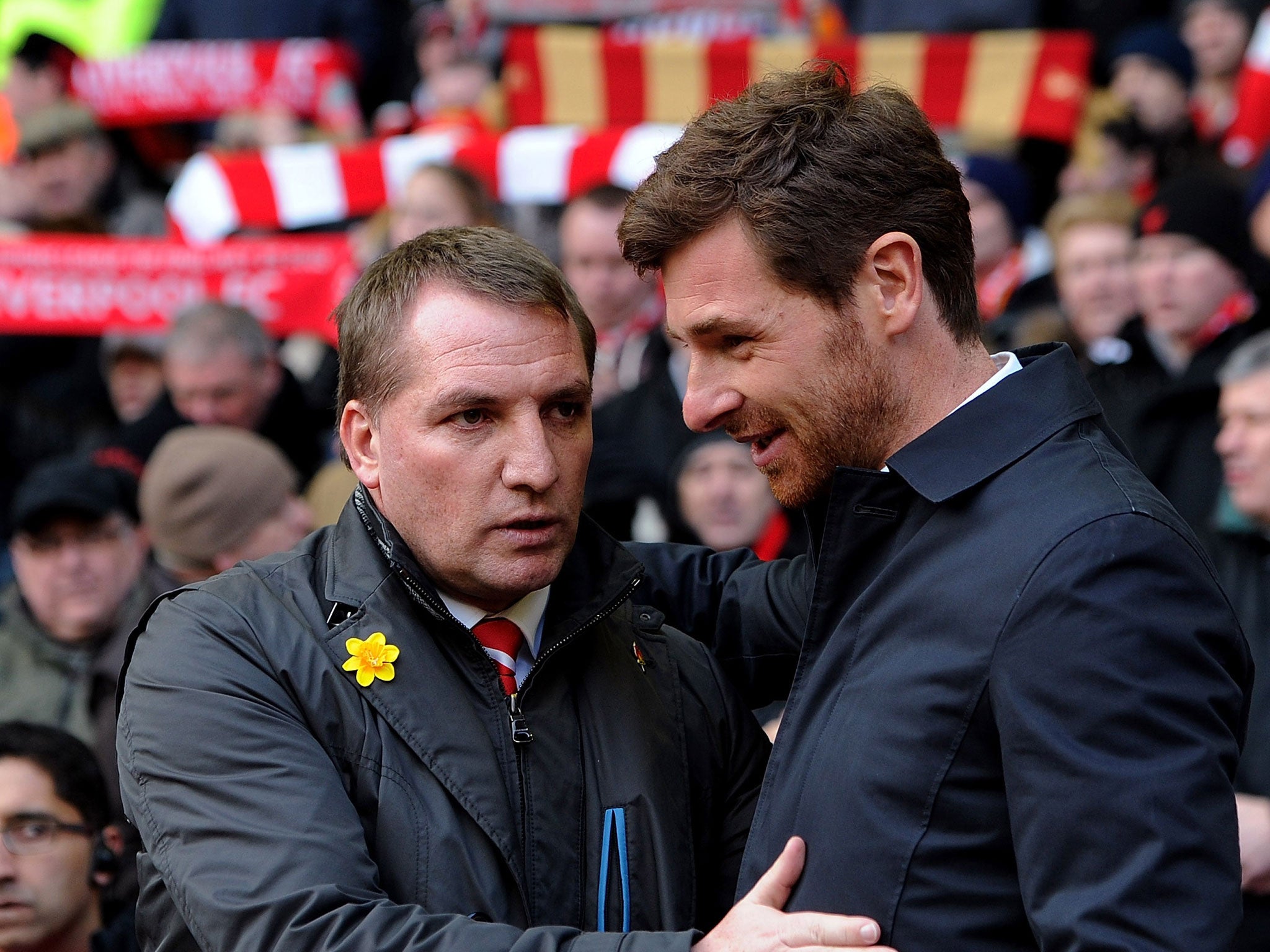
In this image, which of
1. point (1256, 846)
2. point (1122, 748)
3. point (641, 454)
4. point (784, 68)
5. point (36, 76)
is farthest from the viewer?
point (36, 76)

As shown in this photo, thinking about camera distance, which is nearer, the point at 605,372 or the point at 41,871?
the point at 41,871

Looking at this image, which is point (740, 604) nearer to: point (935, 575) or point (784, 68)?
point (935, 575)

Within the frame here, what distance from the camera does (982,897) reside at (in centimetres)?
219

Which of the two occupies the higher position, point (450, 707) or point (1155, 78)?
point (1155, 78)

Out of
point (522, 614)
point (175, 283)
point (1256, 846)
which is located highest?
point (522, 614)

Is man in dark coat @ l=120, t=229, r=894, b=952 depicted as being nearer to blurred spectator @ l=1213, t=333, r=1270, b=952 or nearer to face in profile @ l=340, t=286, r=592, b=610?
face in profile @ l=340, t=286, r=592, b=610

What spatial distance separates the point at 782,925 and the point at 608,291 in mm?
4205

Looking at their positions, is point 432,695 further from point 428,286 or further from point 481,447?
point 428,286

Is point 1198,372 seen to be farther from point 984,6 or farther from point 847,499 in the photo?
point 984,6

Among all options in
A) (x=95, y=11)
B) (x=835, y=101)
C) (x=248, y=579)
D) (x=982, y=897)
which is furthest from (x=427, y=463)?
(x=95, y=11)

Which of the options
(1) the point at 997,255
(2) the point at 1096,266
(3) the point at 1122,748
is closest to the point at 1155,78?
(1) the point at 997,255

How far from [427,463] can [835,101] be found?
89cm

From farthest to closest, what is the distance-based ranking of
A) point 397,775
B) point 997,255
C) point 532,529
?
point 997,255, point 532,529, point 397,775

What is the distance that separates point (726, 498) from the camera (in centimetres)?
542
